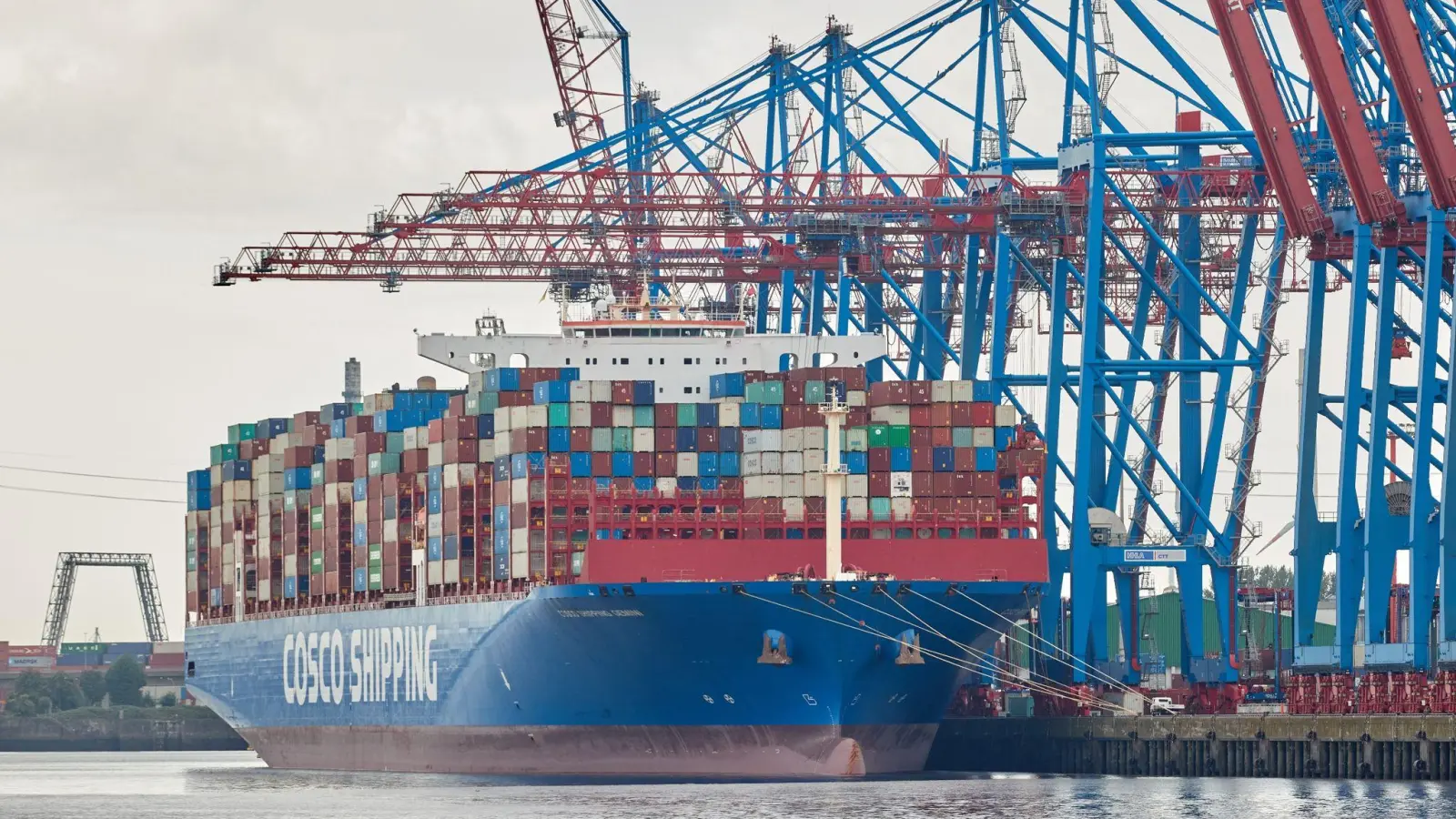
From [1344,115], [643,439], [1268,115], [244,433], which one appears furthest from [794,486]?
[244,433]

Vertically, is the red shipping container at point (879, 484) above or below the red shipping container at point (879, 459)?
below

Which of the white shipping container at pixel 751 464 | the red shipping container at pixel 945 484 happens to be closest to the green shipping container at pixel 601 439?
the white shipping container at pixel 751 464

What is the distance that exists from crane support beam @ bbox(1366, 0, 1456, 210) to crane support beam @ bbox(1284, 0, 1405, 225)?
2190 millimetres

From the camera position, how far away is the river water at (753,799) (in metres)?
47.9

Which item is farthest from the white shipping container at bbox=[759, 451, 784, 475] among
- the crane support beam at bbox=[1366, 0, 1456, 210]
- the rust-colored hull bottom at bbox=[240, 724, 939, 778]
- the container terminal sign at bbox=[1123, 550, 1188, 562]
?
the crane support beam at bbox=[1366, 0, 1456, 210]

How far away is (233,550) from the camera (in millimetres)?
79000

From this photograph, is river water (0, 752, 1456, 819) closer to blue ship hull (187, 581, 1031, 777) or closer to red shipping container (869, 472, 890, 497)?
blue ship hull (187, 581, 1031, 777)

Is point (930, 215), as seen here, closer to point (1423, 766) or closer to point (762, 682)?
point (762, 682)

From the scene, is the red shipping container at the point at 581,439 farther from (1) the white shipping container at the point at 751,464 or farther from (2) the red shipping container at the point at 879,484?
(2) the red shipping container at the point at 879,484

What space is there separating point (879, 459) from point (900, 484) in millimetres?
713

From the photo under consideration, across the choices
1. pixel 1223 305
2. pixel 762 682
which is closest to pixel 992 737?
pixel 762 682

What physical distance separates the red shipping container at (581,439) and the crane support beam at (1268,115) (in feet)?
51.3

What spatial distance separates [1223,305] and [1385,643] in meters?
21.7

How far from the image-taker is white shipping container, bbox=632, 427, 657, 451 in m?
60.9
